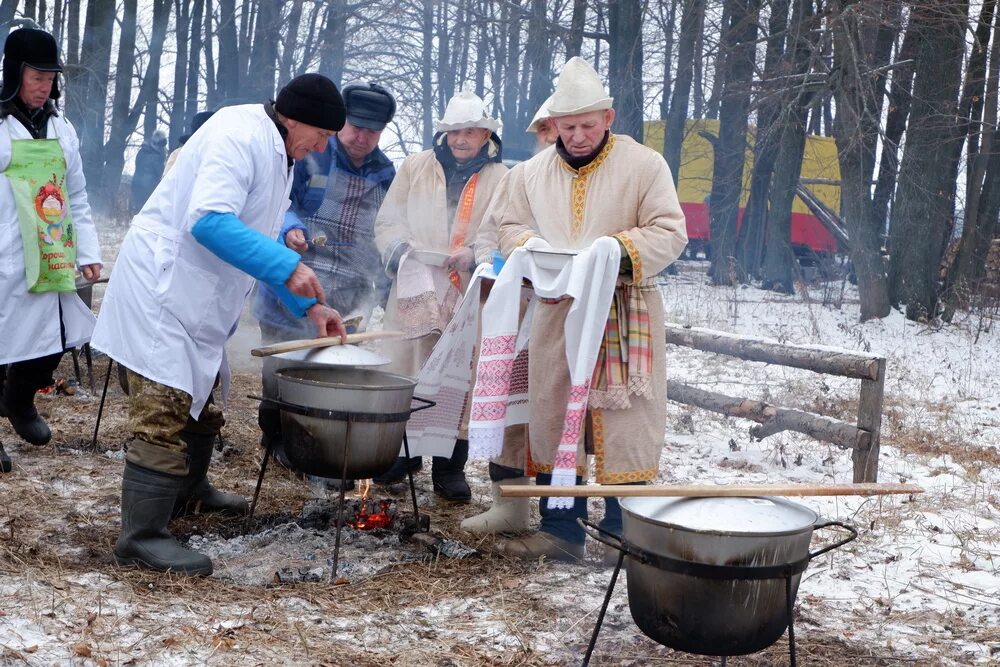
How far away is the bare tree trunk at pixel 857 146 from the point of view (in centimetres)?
1231

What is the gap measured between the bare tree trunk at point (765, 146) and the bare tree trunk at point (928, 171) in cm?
183

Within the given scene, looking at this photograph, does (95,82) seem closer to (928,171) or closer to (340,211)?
(928,171)

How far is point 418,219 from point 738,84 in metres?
11.3

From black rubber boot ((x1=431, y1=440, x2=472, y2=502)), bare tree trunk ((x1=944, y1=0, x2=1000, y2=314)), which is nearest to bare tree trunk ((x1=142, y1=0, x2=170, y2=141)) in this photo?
bare tree trunk ((x1=944, y1=0, x2=1000, y2=314))

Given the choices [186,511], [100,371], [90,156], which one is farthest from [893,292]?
[90,156]

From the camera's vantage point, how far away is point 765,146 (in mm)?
15922

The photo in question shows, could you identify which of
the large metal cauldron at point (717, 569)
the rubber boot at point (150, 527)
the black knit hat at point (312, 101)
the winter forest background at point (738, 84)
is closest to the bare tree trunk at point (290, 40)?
the winter forest background at point (738, 84)

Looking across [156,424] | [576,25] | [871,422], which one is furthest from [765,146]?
[156,424]

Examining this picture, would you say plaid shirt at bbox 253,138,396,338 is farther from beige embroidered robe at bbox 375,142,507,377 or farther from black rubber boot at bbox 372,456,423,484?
black rubber boot at bbox 372,456,423,484

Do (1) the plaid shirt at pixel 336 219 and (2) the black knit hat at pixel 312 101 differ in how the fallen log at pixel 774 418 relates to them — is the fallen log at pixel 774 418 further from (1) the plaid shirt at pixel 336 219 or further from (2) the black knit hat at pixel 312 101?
(2) the black knit hat at pixel 312 101

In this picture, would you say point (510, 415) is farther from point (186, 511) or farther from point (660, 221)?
point (186, 511)

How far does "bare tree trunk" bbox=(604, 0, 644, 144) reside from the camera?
1686 cm

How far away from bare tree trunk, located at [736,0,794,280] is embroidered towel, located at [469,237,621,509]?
33.2ft

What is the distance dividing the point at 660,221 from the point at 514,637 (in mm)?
1840
